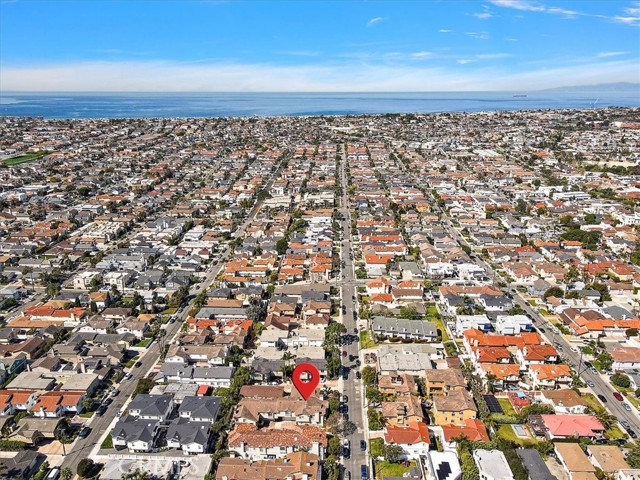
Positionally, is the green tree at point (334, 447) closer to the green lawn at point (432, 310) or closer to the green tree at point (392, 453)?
the green tree at point (392, 453)

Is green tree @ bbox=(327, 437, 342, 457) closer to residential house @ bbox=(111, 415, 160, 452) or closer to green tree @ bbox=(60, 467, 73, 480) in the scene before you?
residential house @ bbox=(111, 415, 160, 452)

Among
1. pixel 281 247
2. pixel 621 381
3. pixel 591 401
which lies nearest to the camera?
pixel 591 401

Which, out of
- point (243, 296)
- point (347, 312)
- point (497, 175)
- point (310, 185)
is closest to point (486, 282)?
point (347, 312)

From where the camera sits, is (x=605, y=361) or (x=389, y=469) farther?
(x=605, y=361)

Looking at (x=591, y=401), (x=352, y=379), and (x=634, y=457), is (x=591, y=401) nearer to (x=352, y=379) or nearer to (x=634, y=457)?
(x=634, y=457)

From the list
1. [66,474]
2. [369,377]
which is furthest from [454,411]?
[66,474]

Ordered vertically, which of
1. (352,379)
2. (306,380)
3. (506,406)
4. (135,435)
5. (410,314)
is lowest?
(506,406)

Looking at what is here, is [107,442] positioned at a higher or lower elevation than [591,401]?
lower

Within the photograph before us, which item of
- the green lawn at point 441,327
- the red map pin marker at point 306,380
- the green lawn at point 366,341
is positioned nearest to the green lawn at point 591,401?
the green lawn at point 441,327
